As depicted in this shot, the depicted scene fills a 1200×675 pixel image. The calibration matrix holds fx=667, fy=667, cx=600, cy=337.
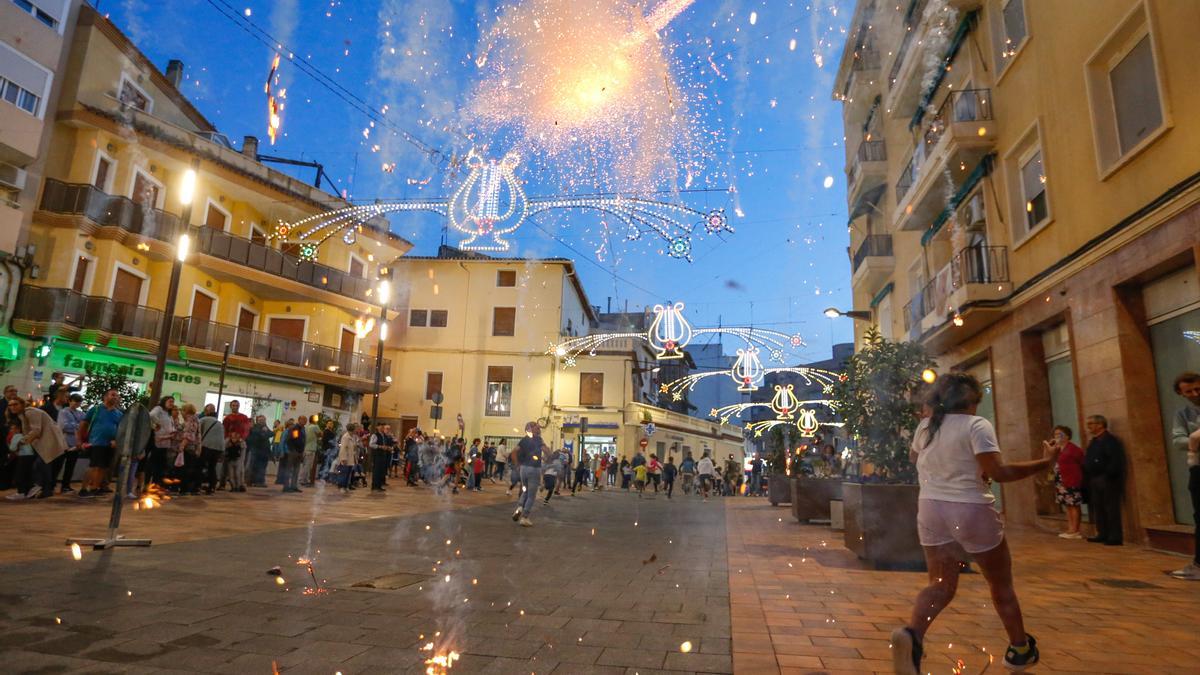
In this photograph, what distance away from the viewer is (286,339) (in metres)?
23.9

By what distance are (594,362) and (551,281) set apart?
461 cm

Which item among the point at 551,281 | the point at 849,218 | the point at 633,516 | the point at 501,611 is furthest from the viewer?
the point at 551,281

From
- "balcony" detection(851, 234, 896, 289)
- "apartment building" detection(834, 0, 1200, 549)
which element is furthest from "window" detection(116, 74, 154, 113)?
"balcony" detection(851, 234, 896, 289)

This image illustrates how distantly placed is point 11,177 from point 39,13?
410 centimetres

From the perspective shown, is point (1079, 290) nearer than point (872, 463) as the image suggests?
No

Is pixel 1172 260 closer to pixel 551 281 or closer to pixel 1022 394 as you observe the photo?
pixel 1022 394

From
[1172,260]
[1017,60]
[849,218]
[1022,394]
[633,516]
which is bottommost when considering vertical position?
[633,516]

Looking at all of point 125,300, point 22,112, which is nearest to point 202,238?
point 125,300

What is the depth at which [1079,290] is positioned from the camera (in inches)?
361

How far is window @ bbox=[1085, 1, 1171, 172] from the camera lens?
25.6 ft

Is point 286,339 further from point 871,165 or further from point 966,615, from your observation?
point 966,615

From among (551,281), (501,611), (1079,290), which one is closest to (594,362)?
(551,281)

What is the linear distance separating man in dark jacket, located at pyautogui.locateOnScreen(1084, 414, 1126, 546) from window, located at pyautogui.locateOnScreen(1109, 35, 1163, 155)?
139 inches

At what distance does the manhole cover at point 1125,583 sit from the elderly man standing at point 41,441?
467 inches
